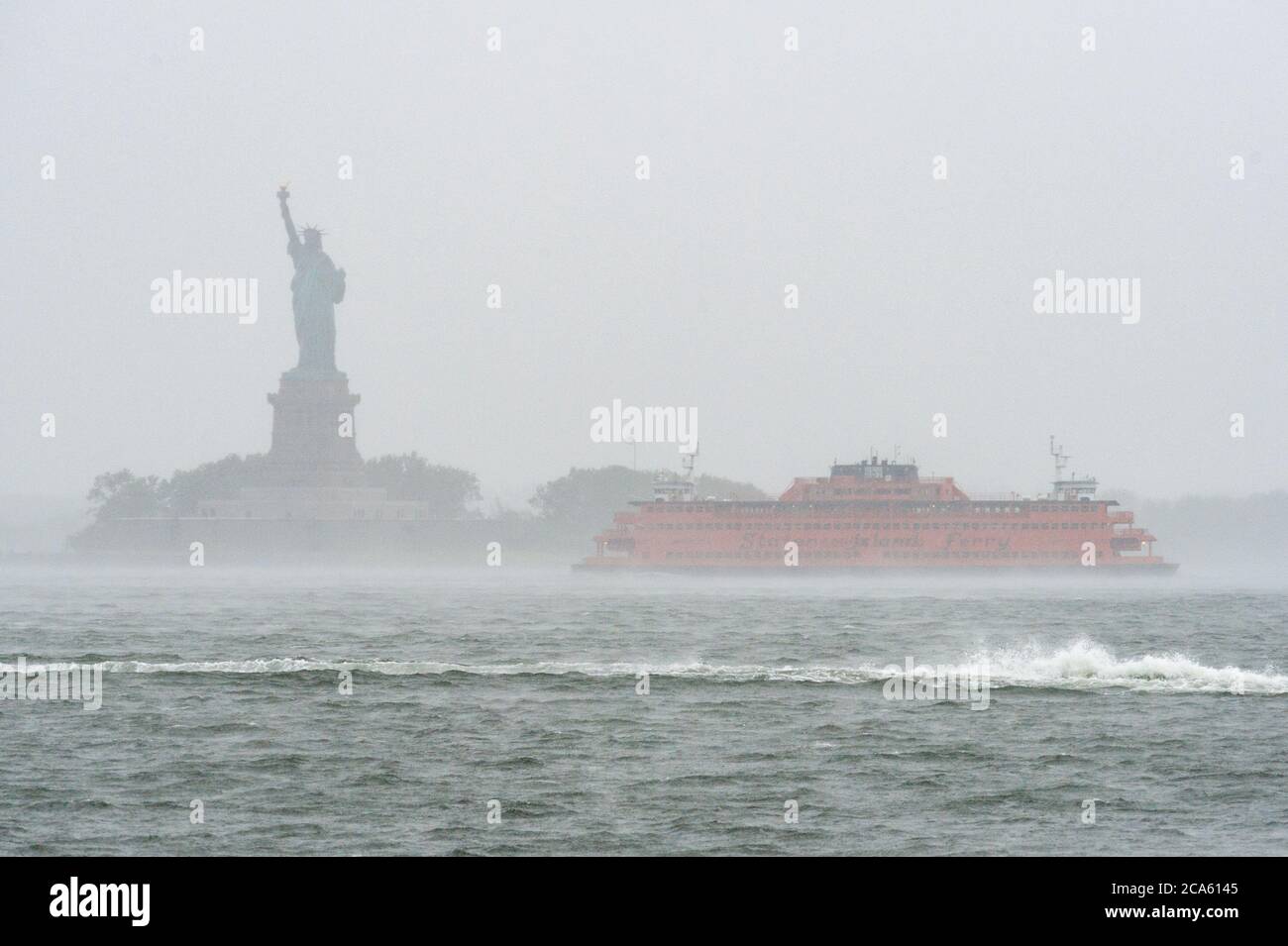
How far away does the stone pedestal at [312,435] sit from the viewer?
16762cm

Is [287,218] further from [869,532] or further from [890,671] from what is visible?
[890,671]

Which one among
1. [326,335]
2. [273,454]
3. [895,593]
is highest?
[326,335]

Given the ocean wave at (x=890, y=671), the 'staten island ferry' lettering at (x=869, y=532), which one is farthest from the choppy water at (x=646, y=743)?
the 'staten island ferry' lettering at (x=869, y=532)

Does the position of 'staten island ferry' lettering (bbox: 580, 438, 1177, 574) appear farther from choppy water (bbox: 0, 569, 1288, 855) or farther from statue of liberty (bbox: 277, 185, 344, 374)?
choppy water (bbox: 0, 569, 1288, 855)

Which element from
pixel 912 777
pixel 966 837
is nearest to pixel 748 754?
pixel 912 777

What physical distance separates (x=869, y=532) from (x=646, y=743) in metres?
106

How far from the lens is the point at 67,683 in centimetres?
3800

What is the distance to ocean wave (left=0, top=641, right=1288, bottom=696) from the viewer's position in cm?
3666

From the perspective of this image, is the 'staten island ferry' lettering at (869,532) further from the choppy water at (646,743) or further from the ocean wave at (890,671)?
the ocean wave at (890,671)

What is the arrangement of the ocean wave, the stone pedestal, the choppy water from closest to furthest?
the choppy water → the ocean wave → the stone pedestal

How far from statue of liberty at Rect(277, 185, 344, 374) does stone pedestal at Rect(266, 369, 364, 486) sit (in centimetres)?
181

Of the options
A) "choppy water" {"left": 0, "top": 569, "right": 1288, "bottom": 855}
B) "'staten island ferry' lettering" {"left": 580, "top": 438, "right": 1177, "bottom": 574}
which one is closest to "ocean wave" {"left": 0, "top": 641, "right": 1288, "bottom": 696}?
"choppy water" {"left": 0, "top": 569, "right": 1288, "bottom": 855}
